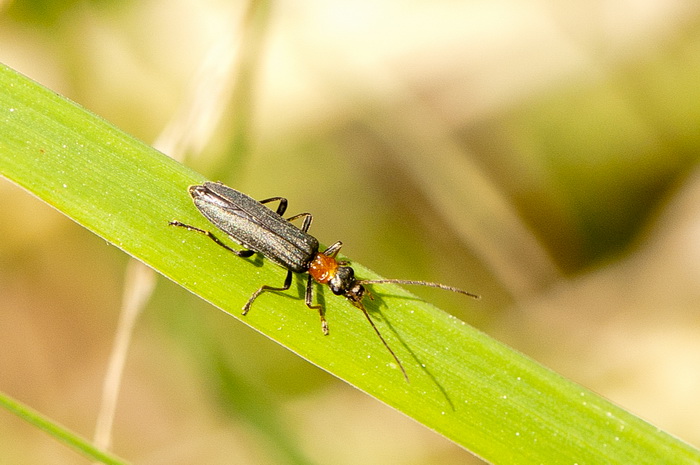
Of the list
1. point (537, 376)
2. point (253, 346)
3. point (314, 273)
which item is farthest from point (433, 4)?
point (537, 376)

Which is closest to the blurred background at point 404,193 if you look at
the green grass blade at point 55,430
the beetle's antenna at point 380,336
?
the beetle's antenna at point 380,336

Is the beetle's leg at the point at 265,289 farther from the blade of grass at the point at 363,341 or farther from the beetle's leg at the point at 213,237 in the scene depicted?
the beetle's leg at the point at 213,237

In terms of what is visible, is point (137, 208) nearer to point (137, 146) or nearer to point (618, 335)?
point (137, 146)

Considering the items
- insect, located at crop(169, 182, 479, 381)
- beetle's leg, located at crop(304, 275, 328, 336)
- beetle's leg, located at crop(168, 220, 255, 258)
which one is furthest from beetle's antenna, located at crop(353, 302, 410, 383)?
beetle's leg, located at crop(168, 220, 255, 258)

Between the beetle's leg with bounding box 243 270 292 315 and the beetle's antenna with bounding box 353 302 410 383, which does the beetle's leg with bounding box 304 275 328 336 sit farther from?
the beetle's antenna with bounding box 353 302 410 383

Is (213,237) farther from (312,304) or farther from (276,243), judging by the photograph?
(312,304)

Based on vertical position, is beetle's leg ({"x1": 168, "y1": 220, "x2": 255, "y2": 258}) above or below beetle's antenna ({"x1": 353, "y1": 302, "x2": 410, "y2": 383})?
above
